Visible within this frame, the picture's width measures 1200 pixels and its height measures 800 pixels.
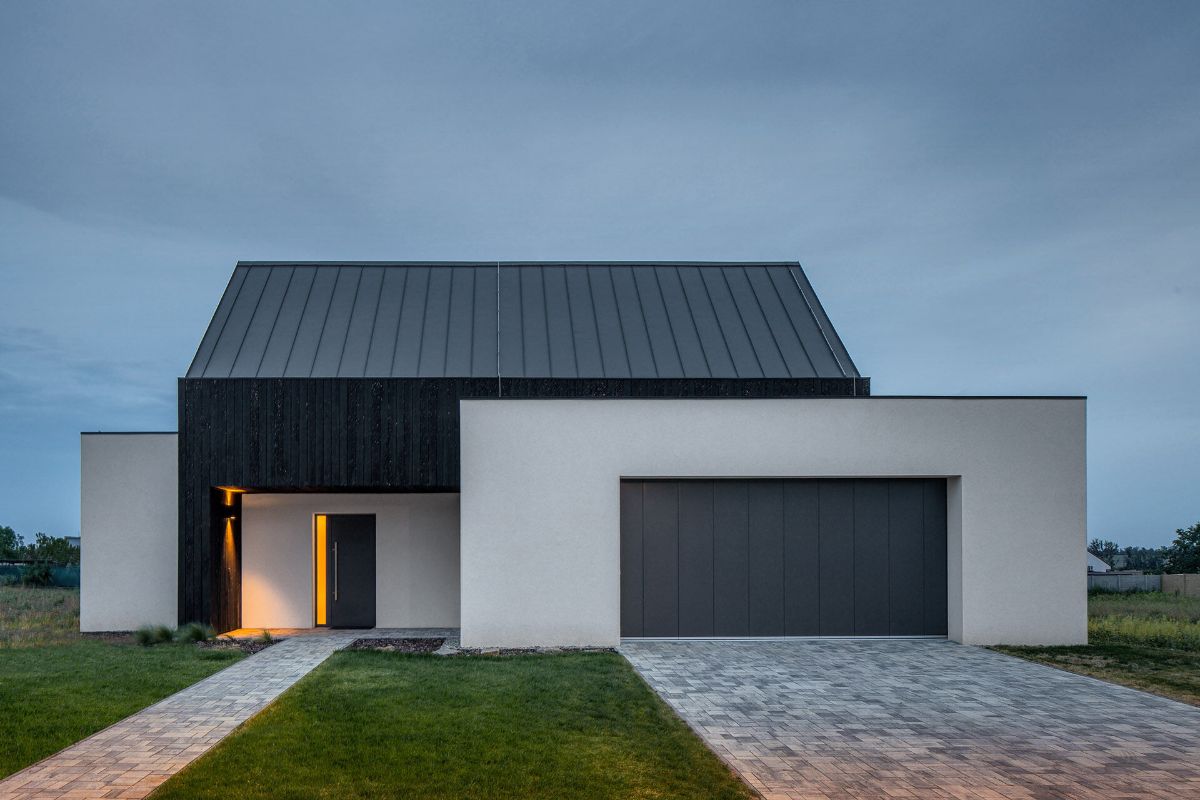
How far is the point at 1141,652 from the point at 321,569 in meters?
11.9

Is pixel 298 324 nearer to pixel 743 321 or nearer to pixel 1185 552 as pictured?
pixel 743 321

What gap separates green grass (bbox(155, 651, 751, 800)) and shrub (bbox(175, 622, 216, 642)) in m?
3.66

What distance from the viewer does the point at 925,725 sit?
6746 millimetres

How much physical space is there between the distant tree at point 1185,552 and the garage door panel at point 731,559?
24.1m

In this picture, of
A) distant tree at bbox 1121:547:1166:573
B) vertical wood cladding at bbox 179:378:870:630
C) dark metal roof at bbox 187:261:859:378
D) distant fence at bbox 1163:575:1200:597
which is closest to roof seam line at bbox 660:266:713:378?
dark metal roof at bbox 187:261:859:378

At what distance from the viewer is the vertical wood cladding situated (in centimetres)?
1222

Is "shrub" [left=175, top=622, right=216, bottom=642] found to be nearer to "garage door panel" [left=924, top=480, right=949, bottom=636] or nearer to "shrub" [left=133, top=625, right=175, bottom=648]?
"shrub" [left=133, top=625, right=175, bottom=648]

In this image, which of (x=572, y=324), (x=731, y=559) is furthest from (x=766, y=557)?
(x=572, y=324)

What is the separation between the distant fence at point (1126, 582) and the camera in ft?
68.4

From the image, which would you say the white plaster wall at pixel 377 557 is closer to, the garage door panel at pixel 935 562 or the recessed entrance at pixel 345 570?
the recessed entrance at pixel 345 570

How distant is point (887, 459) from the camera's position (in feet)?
37.2

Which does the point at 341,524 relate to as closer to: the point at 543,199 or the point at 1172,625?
the point at 1172,625

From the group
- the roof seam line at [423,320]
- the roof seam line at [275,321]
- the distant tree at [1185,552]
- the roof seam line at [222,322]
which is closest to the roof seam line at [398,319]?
the roof seam line at [423,320]

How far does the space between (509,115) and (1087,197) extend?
1397cm
